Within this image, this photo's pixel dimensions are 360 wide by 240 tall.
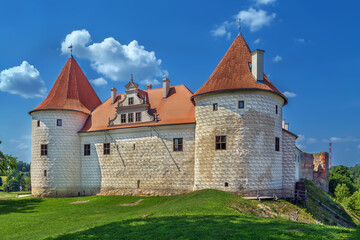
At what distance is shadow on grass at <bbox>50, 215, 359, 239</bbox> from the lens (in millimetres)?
11023

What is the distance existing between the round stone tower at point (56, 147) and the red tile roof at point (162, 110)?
1.83 metres

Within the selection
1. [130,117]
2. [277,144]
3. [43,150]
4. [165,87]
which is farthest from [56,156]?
[277,144]

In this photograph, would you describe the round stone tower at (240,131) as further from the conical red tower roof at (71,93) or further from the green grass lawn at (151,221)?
the conical red tower roof at (71,93)

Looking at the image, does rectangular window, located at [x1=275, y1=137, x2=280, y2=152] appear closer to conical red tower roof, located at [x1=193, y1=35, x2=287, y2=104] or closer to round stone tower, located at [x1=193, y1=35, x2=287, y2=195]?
round stone tower, located at [x1=193, y1=35, x2=287, y2=195]

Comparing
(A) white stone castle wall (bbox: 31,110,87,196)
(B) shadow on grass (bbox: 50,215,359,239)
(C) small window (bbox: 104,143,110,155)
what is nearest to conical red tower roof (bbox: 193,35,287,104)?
(C) small window (bbox: 104,143,110,155)

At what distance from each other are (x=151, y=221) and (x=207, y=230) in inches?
155

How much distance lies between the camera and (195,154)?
27.5 m

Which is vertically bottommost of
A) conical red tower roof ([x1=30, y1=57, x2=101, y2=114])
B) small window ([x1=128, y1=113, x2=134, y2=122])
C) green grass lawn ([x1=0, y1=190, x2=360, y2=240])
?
green grass lawn ([x1=0, y1=190, x2=360, y2=240])

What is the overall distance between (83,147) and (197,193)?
1685cm

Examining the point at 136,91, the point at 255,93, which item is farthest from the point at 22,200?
the point at 255,93

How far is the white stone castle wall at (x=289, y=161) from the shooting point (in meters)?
27.0

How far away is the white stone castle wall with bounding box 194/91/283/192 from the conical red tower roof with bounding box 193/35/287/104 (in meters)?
0.56

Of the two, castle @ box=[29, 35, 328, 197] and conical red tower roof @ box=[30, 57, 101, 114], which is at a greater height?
conical red tower roof @ box=[30, 57, 101, 114]

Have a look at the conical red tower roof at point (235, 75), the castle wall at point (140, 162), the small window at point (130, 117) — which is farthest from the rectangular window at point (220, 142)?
the small window at point (130, 117)
